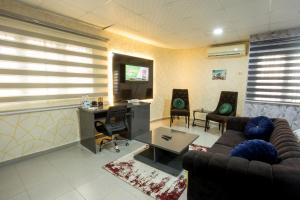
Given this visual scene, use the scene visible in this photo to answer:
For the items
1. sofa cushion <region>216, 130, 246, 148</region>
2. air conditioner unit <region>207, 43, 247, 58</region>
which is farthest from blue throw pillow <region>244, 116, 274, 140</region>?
air conditioner unit <region>207, 43, 247, 58</region>

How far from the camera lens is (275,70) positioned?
3.57 meters

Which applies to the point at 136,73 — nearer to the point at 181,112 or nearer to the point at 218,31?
the point at 181,112

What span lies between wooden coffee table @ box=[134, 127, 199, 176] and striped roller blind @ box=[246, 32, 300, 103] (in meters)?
2.38

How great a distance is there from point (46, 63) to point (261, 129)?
141 inches

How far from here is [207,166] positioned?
1.28m

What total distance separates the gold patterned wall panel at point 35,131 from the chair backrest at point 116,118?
81 centimetres

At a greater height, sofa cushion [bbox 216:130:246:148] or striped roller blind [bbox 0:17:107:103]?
striped roller blind [bbox 0:17:107:103]

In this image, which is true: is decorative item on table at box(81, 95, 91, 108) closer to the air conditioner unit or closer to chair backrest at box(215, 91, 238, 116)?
chair backrest at box(215, 91, 238, 116)

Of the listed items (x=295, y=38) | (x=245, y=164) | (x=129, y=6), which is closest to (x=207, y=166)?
(x=245, y=164)

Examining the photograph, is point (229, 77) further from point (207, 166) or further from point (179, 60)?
point (207, 166)

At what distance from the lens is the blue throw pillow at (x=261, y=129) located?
2.28 meters

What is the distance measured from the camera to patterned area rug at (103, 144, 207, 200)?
1.87m

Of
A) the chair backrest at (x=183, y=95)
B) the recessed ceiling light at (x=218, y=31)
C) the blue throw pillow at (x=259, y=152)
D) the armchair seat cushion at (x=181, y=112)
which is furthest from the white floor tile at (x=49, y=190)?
the recessed ceiling light at (x=218, y=31)

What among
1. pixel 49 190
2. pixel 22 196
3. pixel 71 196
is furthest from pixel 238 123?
pixel 22 196
